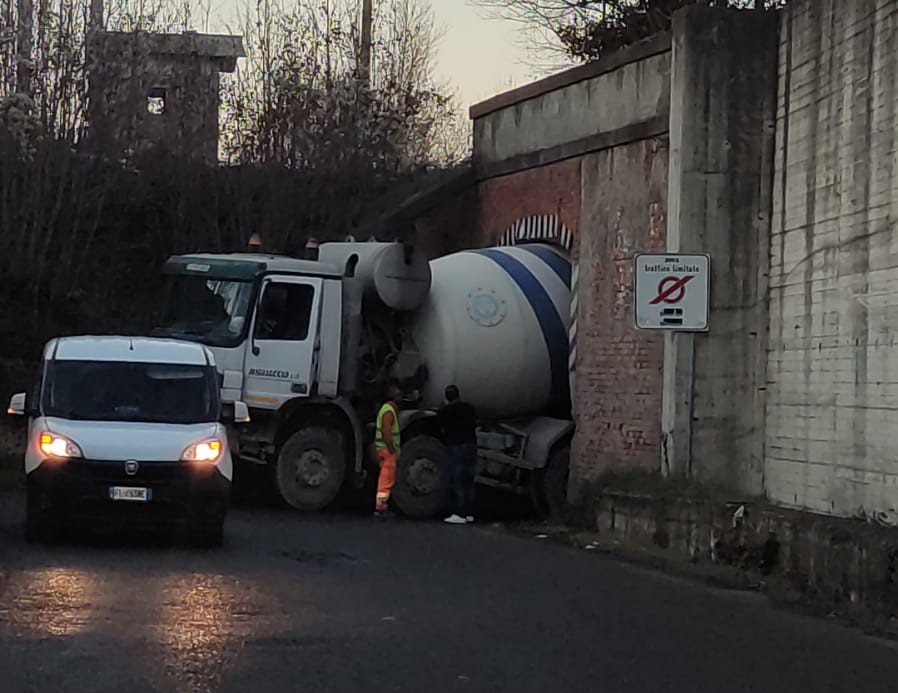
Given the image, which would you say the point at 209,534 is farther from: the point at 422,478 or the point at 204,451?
the point at 422,478

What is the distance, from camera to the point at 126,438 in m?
15.0

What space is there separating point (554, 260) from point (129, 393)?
769cm

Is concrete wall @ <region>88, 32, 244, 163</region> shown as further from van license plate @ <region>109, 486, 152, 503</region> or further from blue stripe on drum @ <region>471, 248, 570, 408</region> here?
van license plate @ <region>109, 486, 152, 503</region>

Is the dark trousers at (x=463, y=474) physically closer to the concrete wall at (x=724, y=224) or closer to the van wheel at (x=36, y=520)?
the concrete wall at (x=724, y=224)

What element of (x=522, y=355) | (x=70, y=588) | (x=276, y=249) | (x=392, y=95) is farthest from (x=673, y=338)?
(x=392, y=95)

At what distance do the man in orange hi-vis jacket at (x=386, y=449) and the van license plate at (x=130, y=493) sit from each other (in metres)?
5.32

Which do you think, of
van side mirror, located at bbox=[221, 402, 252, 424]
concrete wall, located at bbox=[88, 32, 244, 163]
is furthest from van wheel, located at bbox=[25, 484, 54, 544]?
concrete wall, located at bbox=[88, 32, 244, 163]

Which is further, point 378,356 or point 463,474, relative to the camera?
point 378,356

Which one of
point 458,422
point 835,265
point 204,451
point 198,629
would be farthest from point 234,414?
point 835,265

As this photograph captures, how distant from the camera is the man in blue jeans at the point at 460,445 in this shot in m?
20.0

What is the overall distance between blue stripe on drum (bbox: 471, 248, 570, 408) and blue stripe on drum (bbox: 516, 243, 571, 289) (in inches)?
16.0

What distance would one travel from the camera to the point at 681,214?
17156 millimetres

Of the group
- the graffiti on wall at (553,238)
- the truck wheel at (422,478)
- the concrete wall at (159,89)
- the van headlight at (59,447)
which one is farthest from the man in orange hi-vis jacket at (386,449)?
the concrete wall at (159,89)

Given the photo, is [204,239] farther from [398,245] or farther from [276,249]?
[398,245]
